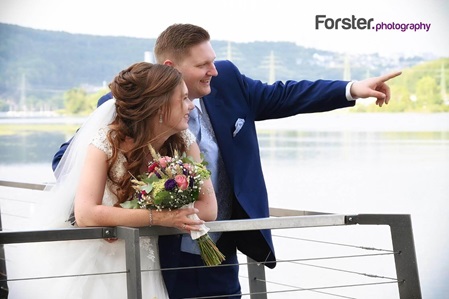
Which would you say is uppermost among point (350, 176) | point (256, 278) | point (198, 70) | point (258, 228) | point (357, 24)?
point (357, 24)

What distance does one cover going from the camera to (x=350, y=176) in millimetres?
13305

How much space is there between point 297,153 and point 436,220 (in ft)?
9.03

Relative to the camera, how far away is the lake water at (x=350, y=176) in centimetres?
929

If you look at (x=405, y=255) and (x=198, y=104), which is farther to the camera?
(x=198, y=104)

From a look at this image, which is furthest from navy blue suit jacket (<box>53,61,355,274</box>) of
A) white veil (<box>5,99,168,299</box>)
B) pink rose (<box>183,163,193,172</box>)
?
pink rose (<box>183,163,193,172</box>)

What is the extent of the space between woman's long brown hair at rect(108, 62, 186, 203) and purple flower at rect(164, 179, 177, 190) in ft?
0.65

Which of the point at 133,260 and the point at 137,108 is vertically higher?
the point at 137,108

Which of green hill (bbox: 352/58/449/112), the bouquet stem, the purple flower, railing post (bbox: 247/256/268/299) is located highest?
green hill (bbox: 352/58/449/112)

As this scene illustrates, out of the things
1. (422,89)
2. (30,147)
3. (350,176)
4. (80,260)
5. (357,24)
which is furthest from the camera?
(350,176)

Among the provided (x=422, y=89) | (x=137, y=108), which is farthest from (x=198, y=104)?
(x=422, y=89)

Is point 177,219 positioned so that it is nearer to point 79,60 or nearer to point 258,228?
point 258,228

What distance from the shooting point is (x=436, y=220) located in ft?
36.3

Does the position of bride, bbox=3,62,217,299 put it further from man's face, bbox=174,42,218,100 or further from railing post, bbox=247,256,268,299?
railing post, bbox=247,256,268,299

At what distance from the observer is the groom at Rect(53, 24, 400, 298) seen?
297cm
